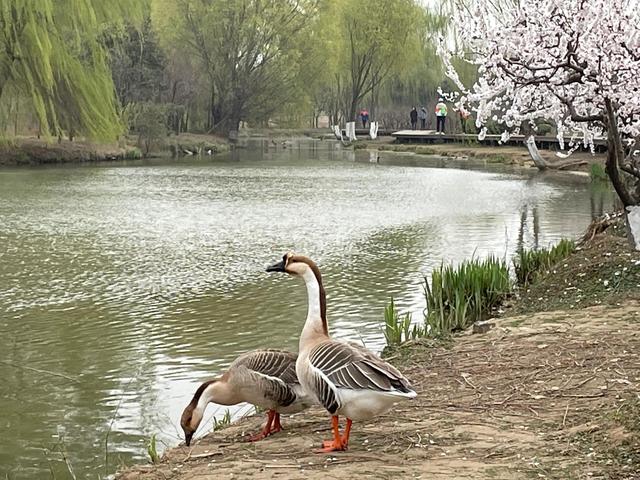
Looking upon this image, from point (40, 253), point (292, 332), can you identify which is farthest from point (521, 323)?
point (40, 253)

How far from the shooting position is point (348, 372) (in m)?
4.05

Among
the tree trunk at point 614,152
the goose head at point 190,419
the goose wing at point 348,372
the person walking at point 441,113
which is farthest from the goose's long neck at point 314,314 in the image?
the person walking at point 441,113

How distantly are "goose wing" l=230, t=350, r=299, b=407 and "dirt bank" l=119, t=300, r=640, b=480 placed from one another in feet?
0.82

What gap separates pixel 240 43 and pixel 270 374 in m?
43.6

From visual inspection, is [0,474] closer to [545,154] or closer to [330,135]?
[545,154]

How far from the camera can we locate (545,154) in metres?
32.5

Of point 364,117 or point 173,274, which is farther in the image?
point 364,117

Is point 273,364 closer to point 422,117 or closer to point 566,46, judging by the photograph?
point 566,46

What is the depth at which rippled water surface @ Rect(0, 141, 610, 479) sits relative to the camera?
6.12 meters

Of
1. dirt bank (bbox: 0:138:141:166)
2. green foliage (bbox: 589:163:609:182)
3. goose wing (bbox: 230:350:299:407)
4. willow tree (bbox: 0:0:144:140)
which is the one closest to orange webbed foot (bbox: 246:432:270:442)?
goose wing (bbox: 230:350:299:407)

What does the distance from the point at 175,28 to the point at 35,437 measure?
4405 cm

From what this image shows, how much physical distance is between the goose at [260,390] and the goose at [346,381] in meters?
0.32

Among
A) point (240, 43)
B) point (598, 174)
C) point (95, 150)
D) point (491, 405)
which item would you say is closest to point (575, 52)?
point (491, 405)

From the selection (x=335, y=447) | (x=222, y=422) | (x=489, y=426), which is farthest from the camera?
(x=222, y=422)
